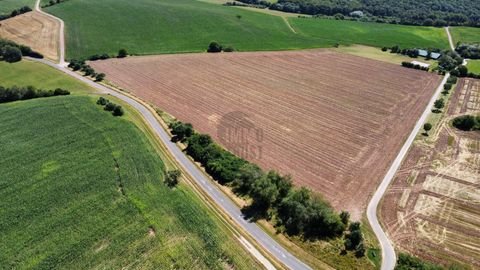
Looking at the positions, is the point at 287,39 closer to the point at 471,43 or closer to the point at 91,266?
the point at 471,43

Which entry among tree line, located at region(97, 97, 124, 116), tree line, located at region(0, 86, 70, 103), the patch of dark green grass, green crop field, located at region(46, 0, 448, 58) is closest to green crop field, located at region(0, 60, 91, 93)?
tree line, located at region(0, 86, 70, 103)

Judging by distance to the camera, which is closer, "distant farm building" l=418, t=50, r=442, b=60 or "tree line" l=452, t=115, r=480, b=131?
"tree line" l=452, t=115, r=480, b=131

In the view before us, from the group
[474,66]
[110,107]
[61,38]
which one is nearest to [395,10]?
[474,66]

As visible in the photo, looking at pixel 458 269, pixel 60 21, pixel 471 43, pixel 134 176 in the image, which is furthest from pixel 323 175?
pixel 60 21

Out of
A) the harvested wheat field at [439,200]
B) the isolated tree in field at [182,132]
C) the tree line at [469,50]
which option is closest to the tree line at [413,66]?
the tree line at [469,50]

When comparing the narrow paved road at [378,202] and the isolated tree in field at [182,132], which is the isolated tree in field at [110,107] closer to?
the isolated tree in field at [182,132]

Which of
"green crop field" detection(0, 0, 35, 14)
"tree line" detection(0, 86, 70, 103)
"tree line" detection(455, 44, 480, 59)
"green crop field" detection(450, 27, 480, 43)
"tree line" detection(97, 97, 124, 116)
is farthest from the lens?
"green crop field" detection(0, 0, 35, 14)

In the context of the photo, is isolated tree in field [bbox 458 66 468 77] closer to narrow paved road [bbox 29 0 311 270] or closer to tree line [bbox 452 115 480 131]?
tree line [bbox 452 115 480 131]
